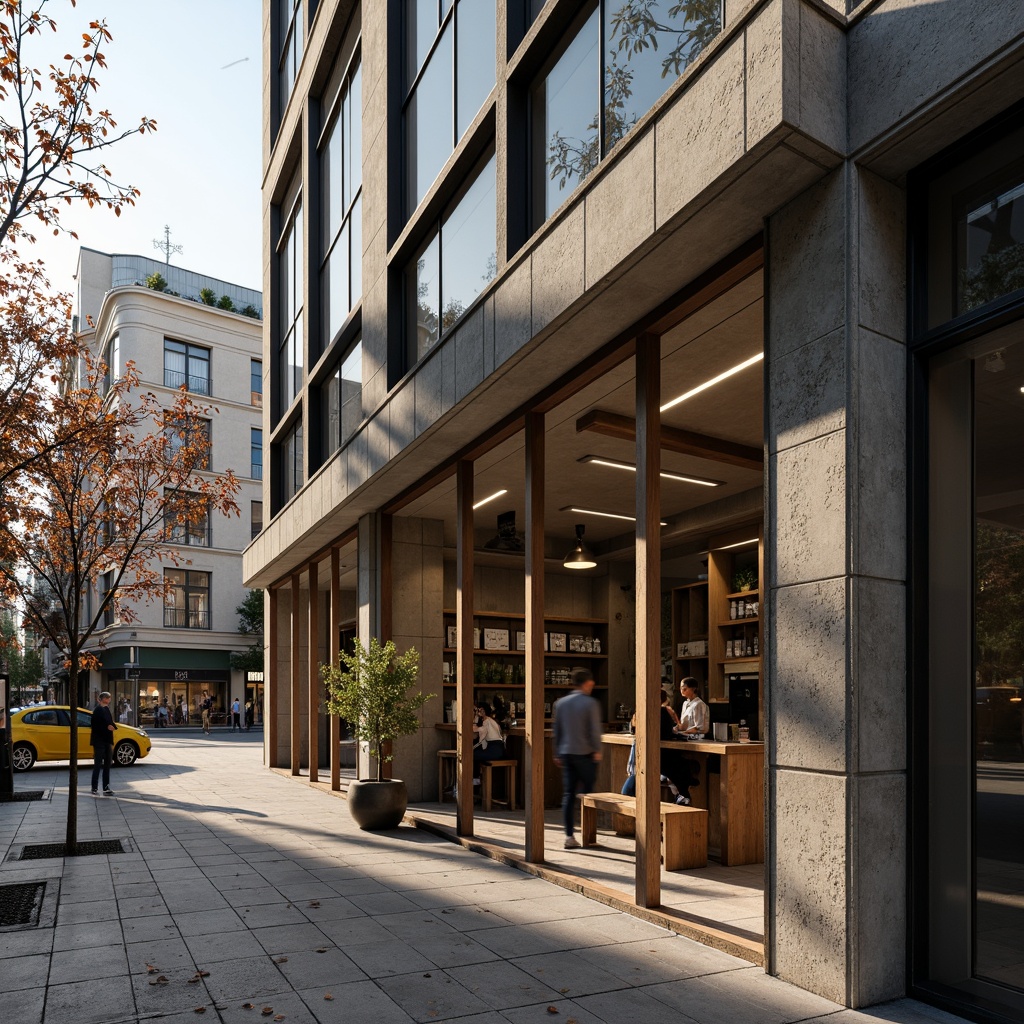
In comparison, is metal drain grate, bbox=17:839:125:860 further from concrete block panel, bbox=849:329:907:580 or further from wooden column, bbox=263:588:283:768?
wooden column, bbox=263:588:283:768

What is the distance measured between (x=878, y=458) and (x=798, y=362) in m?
0.77

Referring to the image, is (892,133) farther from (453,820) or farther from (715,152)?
(453,820)

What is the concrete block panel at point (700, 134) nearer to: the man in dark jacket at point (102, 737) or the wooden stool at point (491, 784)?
the wooden stool at point (491, 784)

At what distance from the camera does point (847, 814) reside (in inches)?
207

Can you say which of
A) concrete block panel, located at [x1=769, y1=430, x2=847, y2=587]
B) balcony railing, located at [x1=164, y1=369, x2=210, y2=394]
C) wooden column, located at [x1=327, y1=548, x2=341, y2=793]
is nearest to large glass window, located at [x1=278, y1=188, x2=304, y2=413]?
wooden column, located at [x1=327, y1=548, x2=341, y2=793]

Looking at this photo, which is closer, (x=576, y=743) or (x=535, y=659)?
(x=535, y=659)

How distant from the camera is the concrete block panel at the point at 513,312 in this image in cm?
843

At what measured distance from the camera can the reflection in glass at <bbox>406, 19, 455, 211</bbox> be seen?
→ 37.9 ft

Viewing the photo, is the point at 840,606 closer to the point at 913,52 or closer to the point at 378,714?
the point at 913,52

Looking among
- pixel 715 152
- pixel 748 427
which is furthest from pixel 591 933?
pixel 748 427

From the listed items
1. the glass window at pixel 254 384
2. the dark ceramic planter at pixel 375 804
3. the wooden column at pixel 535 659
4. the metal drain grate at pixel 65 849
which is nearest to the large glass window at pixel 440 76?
the wooden column at pixel 535 659

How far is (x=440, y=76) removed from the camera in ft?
38.9

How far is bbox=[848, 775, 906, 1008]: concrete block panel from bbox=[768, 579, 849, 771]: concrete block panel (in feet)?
0.92

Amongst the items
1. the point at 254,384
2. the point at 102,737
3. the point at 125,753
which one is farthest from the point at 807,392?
the point at 254,384
